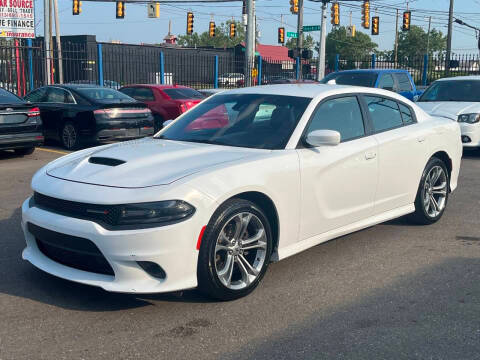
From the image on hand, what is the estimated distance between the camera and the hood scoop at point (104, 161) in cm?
Answer: 432

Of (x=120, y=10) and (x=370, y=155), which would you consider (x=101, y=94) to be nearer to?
(x=370, y=155)

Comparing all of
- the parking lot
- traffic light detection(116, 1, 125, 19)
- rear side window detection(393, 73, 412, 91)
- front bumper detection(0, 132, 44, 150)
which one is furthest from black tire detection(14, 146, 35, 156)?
traffic light detection(116, 1, 125, 19)

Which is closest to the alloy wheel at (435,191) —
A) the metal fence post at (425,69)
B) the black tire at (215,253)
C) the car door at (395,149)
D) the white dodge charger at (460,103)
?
the car door at (395,149)

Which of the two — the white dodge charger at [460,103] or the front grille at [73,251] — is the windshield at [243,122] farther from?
the white dodge charger at [460,103]

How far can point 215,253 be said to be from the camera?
13.0 ft

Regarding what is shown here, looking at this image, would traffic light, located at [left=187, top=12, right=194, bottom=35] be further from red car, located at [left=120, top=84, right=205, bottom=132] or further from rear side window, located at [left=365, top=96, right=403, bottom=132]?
rear side window, located at [left=365, top=96, right=403, bottom=132]

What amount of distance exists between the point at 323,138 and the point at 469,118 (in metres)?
7.85

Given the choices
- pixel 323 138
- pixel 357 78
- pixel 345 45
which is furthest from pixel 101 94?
pixel 345 45

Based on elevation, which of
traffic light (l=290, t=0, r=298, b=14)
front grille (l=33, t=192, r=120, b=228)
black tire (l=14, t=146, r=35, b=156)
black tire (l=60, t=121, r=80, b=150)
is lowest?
black tire (l=14, t=146, r=35, b=156)

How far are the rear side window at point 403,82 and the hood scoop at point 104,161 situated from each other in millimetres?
12397

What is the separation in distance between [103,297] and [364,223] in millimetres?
2397

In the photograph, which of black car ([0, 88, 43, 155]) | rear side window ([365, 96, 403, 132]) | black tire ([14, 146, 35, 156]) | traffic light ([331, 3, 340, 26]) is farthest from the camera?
traffic light ([331, 3, 340, 26])

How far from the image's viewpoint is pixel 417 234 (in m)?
6.00

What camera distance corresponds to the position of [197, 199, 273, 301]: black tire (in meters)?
3.89
